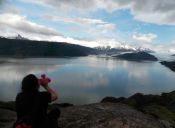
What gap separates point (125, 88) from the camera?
403ft

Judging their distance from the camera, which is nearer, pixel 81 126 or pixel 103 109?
pixel 81 126

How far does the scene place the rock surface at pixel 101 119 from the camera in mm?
14531

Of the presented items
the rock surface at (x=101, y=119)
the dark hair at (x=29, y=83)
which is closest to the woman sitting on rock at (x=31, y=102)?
the dark hair at (x=29, y=83)

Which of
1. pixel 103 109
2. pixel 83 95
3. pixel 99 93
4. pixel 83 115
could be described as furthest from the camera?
pixel 99 93

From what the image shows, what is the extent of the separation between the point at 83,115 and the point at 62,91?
83.2 metres

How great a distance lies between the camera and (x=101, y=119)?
14.9 metres

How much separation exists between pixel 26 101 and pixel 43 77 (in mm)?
831

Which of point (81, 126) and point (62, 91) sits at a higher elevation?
point (81, 126)

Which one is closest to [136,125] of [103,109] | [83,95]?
[103,109]

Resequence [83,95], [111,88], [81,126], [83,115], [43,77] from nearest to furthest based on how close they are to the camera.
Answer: [43,77] → [81,126] → [83,115] → [83,95] → [111,88]

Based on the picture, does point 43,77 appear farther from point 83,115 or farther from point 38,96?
point 83,115

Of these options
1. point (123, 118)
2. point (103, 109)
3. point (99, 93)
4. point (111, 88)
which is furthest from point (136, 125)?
point (111, 88)

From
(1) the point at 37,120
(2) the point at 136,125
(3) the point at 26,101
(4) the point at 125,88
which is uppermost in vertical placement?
(3) the point at 26,101

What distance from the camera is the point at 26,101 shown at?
838cm
